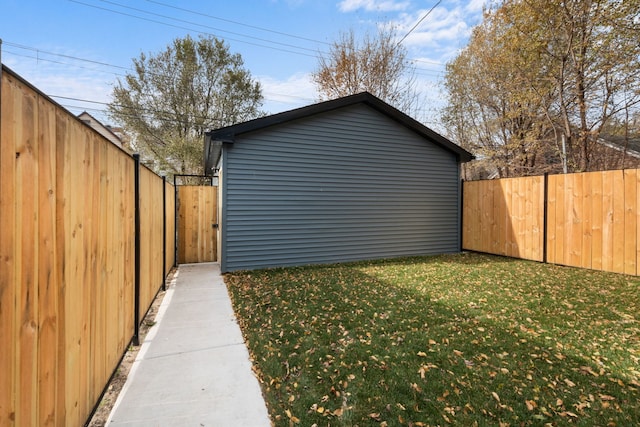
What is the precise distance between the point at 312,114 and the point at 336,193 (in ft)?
6.28

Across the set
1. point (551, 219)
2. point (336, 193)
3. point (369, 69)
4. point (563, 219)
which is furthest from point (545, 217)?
point (369, 69)

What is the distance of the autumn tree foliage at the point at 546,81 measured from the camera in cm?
797

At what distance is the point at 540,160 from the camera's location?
1279 centimetres

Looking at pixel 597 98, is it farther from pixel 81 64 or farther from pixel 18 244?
pixel 81 64

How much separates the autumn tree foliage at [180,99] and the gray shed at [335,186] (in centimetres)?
883

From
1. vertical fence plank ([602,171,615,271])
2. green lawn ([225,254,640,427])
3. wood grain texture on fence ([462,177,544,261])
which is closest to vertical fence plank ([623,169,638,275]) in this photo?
vertical fence plank ([602,171,615,271])

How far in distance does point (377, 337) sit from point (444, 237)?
6.34 meters

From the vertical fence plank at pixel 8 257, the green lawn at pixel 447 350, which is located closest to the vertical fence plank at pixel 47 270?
the vertical fence plank at pixel 8 257

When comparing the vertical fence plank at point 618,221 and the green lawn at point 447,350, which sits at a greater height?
the vertical fence plank at point 618,221

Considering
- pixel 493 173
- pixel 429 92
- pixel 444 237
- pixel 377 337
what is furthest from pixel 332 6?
pixel 493 173

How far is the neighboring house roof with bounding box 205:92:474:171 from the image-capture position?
609cm

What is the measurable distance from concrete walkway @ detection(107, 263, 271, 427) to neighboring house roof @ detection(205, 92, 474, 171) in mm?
3514

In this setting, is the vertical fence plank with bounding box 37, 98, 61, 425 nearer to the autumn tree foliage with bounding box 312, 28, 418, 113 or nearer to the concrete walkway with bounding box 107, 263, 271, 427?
the concrete walkway with bounding box 107, 263, 271, 427

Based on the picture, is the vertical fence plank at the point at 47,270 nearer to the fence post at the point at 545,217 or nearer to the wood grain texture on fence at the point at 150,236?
the wood grain texture on fence at the point at 150,236
